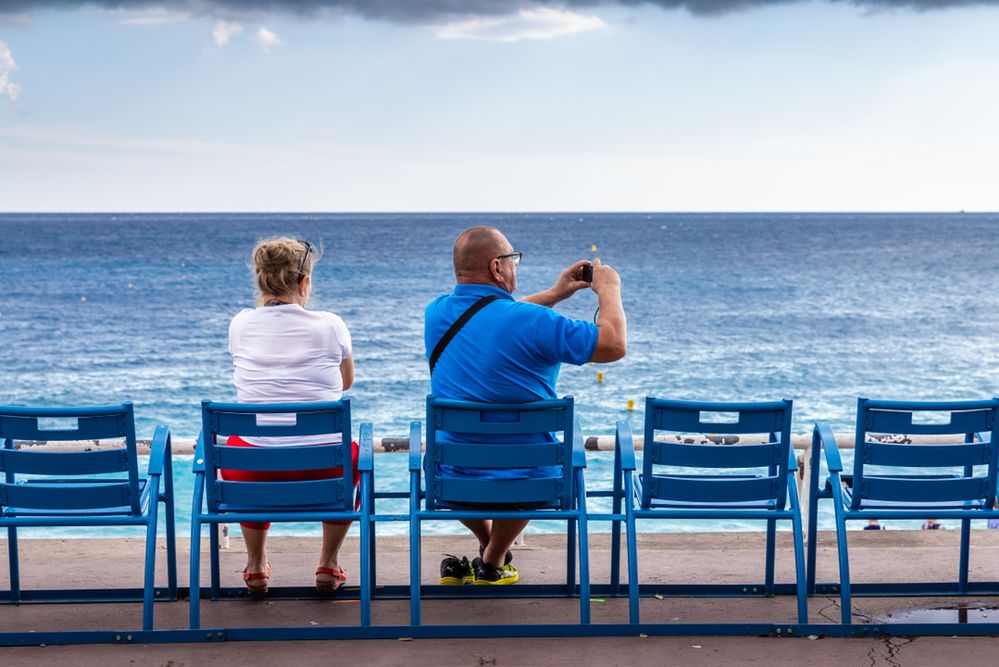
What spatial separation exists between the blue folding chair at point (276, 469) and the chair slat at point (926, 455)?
196cm

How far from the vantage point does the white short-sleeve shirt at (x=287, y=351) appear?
437 cm

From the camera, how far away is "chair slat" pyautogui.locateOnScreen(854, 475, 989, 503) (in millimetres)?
4211

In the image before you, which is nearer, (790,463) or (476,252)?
(790,463)

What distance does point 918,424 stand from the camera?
4.17m

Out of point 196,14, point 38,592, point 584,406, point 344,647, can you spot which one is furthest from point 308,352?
point 196,14

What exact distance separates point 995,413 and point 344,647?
262 centimetres

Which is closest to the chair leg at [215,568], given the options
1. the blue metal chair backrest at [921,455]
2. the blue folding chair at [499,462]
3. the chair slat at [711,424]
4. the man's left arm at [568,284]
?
the blue folding chair at [499,462]

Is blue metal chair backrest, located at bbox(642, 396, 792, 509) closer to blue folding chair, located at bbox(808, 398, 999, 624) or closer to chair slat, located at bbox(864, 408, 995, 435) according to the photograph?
blue folding chair, located at bbox(808, 398, 999, 624)

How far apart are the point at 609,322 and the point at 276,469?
54.0 inches

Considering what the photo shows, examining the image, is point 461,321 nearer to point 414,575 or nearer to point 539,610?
point 414,575

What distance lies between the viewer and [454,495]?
13.8ft

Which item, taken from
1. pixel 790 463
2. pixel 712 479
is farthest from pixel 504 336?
pixel 790 463

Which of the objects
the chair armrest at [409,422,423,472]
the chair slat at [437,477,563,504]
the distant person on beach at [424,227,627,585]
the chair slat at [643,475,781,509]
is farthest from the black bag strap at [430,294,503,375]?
the chair slat at [643,475,781,509]

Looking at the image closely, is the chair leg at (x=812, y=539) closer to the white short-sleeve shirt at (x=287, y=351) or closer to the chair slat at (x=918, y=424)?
the chair slat at (x=918, y=424)
